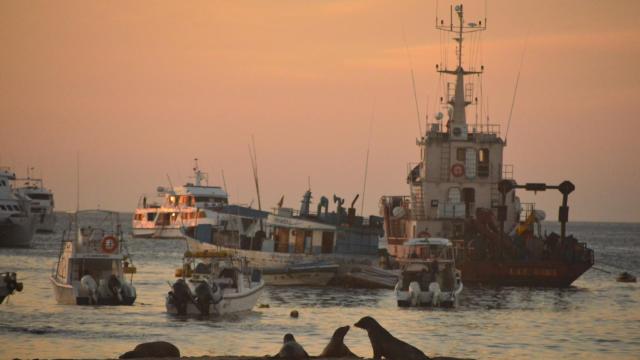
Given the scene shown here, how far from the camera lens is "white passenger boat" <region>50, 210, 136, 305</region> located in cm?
5434

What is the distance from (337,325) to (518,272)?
24.3 metres

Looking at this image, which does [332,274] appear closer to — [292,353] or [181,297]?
[181,297]

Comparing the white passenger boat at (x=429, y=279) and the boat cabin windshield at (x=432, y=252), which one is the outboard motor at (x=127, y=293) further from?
the boat cabin windshield at (x=432, y=252)

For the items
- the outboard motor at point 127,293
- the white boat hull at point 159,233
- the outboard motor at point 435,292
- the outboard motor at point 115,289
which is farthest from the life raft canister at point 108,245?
the white boat hull at point 159,233

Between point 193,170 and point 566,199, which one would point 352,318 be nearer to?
point 566,199

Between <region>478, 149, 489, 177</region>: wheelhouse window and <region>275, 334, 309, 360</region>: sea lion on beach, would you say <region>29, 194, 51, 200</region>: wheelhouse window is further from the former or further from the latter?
<region>275, 334, 309, 360</region>: sea lion on beach

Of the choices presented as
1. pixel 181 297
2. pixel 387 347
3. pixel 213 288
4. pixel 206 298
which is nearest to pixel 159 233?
pixel 213 288

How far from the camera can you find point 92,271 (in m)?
56.2

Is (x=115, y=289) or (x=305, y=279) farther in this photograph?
(x=305, y=279)

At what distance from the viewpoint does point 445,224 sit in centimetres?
7956

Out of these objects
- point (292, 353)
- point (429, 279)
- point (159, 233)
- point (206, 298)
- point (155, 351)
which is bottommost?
point (155, 351)

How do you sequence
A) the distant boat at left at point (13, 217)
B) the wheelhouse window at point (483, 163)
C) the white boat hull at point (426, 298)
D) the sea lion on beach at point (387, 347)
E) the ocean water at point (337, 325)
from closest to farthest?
the sea lion on beach at point (387, 347), the ocean water at point (337, 325), the white boat hull at point (426, 298), the wheelhouse window at point (483, 163), the distant boat at left at point (13, 217)

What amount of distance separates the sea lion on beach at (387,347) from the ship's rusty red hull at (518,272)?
132 ft

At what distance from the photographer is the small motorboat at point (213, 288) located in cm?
5125
